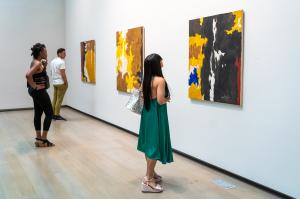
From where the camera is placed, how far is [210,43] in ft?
14.3

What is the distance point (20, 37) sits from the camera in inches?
386

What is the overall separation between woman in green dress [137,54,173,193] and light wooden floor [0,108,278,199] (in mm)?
342

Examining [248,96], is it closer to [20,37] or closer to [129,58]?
[129,58]

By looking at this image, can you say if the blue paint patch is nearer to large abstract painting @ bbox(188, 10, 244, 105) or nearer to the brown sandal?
large abstract painting @ bbox(188, 10, 244, 105)

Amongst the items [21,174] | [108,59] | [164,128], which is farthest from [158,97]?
[108,59]

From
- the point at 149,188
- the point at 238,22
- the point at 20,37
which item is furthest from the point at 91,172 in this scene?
the point at 20,37

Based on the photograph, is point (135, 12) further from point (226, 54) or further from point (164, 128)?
point (164, 128)

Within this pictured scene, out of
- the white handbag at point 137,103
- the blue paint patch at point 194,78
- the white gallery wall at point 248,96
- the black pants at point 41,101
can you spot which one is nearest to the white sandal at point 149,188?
the white handbag at point 137,103

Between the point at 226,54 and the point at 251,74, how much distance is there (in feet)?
1.38

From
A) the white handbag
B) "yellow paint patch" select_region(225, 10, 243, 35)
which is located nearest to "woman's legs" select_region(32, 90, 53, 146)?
the white handbag

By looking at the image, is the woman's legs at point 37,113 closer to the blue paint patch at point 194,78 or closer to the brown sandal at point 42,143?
the brown sandal at point 42,143

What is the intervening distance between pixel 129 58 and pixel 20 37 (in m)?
4.67

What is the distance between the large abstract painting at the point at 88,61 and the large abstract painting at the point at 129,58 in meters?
1.40

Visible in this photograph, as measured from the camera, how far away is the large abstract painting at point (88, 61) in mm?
8195
